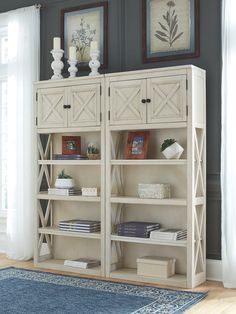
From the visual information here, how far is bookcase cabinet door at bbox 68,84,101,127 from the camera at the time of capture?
16.7ft

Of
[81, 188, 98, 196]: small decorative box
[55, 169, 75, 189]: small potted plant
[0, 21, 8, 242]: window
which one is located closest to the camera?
[81, 188, 98, 196]: small decorative box

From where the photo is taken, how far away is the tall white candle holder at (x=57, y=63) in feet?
18.1

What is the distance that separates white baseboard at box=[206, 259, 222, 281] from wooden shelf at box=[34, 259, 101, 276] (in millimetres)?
1013

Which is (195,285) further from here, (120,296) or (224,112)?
(224,112)

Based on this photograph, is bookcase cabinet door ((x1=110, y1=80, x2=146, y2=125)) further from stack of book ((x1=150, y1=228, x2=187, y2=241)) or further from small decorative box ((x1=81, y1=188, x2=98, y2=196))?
stack of book ((x1=150, y1=228, x2=187, y2=241))

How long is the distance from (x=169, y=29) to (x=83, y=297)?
2.62 meters

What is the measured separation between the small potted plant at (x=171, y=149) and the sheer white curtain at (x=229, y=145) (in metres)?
0.39

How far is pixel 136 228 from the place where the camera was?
487cm

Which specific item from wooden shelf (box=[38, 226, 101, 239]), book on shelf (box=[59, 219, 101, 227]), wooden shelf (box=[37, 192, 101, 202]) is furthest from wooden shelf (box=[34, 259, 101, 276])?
wooden shelf (box=[37, 192, 101, 202])

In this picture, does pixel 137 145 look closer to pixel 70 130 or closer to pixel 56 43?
pixel 70 130

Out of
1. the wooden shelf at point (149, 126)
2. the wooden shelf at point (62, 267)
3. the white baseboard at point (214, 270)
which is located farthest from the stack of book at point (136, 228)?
the wooden shelf at point (149, 126)

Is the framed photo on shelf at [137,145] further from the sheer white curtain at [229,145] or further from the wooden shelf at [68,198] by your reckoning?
the sheer white curtain at [229,145]

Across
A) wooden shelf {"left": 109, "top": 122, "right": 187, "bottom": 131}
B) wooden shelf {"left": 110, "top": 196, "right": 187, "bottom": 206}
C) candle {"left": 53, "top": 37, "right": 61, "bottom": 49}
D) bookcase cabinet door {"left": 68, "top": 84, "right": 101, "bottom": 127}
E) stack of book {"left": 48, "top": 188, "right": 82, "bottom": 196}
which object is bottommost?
wooden shelf {"left": 110, "top": 196, "right": 187, "bottom": 206}

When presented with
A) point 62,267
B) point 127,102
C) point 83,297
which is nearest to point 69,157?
point 127,102
